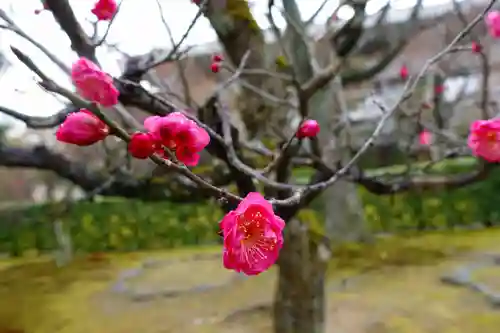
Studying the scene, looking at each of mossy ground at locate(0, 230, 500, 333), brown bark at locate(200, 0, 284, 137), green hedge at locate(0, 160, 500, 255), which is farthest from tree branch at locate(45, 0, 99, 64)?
green hedge at locate(0, 160, 500, 255)

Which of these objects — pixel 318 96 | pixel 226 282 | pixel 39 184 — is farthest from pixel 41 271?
pixel 318 96

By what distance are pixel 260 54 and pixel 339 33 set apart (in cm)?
42

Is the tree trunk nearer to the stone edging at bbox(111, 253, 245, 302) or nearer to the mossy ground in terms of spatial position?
the mossy ground

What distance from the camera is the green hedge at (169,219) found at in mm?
4473

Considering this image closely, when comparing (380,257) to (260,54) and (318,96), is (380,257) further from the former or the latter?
(260,54)

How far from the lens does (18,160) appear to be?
1.44 metres

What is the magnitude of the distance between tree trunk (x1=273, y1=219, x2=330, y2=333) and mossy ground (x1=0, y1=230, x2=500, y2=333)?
74 cm

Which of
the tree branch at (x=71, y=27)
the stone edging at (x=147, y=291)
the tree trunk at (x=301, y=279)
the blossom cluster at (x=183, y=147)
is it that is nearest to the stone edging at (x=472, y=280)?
the stone edging at (x=147, y=291)

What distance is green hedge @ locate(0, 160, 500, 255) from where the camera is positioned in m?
4.47

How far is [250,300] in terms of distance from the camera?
8.96 feet

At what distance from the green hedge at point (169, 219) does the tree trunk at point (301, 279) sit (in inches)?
113

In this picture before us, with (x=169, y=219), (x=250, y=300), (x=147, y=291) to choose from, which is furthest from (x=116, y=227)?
(x=250, y=300)

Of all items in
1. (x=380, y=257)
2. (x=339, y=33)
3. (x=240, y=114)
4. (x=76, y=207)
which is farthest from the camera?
(x=76, y=207)

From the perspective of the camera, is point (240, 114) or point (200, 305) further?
point (200, 305)
